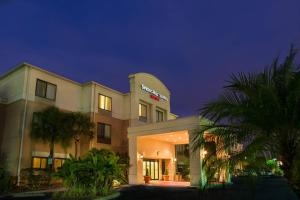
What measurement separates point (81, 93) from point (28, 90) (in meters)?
6.18

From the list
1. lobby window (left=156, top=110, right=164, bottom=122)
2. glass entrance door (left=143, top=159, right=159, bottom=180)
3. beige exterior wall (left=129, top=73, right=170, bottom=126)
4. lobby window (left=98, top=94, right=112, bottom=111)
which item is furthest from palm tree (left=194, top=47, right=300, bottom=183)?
lobby window (left=156, top=110, right=164, bottom=122)

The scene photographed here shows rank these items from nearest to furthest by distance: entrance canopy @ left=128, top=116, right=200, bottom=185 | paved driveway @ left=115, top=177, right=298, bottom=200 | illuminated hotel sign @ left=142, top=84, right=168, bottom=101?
paved driveway @ left=115, top=177, right=298, bottom=200 → entrance canopy @ left=128, top=116, right=200, bottom=185 → illuminated hotel sign @ left=142, top=84, right=168, bottom=101

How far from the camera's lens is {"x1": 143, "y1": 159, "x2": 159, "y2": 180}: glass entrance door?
29.9 meters

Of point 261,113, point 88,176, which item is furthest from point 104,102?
point 261,113

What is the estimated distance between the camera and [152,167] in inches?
1224

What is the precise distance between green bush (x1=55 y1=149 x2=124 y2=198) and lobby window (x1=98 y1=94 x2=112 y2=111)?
13.3 metres

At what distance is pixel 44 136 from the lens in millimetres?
22234

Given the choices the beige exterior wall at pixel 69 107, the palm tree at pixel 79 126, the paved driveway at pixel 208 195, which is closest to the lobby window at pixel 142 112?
the beige exterior wall at pixel 69 107

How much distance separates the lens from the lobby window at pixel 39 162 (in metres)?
22.7

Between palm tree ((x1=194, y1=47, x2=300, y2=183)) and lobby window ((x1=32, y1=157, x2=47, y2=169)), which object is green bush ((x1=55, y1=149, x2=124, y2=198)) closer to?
lobby window ((x1=32, y1=157, x2=47, y2=169))

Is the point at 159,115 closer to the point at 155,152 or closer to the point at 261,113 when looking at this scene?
the point at 155,152

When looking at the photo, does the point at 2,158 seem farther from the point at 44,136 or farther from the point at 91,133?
the point at 91,133

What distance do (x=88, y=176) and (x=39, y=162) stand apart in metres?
9.94

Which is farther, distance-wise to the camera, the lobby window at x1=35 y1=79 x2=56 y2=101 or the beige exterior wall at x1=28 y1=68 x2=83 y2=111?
the lobby window at x1=35 y1=79 x2=56 y2=101
